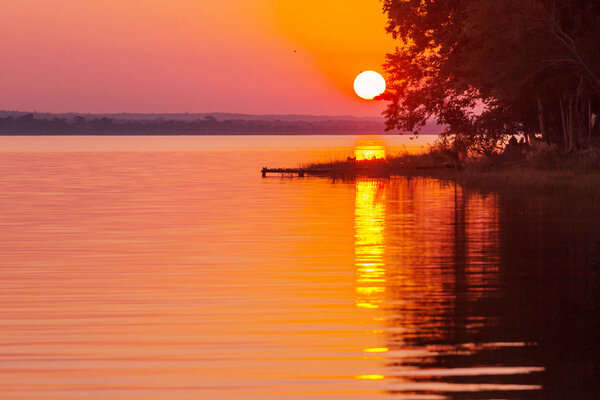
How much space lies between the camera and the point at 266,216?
129 feet

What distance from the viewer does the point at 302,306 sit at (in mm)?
18109

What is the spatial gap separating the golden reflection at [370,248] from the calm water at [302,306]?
75 millimetres

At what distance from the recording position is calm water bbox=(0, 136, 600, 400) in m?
12.5

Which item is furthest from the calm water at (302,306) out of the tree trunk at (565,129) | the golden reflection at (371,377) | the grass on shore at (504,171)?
the tree trunk at (565,129)

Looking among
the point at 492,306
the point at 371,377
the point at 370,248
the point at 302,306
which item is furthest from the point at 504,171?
the point at 371,377

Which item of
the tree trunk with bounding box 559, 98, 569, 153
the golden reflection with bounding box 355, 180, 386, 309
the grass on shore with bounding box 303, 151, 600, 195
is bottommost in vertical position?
the golden reflection with bounding box 355, 180, 386, 309

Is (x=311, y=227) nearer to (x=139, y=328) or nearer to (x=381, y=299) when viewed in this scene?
(x=381, y=299)

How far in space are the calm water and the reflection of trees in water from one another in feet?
0.15

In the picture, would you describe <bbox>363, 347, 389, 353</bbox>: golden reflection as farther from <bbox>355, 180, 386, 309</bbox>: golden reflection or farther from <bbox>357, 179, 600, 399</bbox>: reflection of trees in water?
<bbox>355, 180, 386, 309</bbox>: golden reflection

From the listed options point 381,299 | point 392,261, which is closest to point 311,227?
point 392,261

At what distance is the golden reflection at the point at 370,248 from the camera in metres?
19.6

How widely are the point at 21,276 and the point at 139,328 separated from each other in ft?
23.8

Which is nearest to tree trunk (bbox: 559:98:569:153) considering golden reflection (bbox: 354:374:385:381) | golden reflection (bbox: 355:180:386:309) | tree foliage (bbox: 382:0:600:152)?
tree foliage (bbox: 382:0:600:152)

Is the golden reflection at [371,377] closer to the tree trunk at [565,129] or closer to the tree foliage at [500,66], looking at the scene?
the tree foliage at [500,66]
